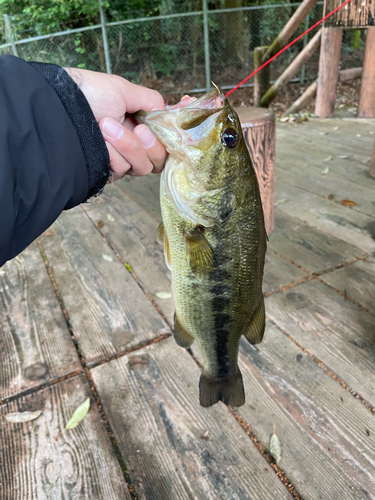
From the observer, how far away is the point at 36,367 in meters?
2.10

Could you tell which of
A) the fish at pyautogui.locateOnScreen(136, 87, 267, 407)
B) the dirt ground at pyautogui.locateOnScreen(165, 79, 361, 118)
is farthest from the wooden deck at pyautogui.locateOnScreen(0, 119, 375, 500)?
the dirt ground at pyautogui.locateOnScreen(165, 79, 361, 118)

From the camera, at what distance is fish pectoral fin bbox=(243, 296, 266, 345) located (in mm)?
1507

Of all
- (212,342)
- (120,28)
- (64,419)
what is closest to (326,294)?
(212,342)

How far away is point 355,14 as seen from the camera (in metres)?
→ 3.01

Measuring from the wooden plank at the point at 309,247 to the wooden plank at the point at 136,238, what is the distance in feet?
3.09

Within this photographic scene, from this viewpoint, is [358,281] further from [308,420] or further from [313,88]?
A: [313,88]

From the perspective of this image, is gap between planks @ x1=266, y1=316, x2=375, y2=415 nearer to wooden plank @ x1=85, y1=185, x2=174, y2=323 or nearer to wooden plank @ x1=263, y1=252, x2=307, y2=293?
wooden plank @ x1=263, y1=252, x2=307, y2=293

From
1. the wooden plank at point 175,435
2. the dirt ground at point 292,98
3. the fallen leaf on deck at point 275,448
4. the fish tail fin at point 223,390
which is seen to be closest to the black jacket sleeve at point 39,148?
the fish tail fin at point 223,390

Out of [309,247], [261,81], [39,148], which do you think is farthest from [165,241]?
[261,81]

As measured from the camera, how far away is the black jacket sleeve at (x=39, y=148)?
1079 millimetres

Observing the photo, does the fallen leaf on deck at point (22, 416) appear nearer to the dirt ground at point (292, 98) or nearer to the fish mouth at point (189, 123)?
the fish mouth at point (189, 123)

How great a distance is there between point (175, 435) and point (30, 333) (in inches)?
45.6

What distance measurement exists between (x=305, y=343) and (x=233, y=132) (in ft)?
4.46

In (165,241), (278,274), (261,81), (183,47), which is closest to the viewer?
(165,241)
